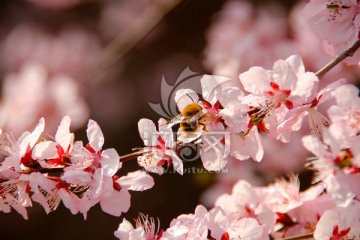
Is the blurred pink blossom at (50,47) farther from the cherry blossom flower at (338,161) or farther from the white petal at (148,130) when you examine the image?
the cherry blossom flower at (338,161)

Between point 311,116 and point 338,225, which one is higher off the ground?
point 311,116

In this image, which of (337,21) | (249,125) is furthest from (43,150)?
(337,21)

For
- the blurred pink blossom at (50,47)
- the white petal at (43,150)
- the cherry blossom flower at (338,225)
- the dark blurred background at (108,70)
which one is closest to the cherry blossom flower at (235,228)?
the cherry blossom flower at (338,225)

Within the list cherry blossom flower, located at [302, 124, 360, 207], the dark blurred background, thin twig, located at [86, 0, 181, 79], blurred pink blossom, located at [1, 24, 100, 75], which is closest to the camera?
cherry blossom flower, located at [302, 124, 360, 207]

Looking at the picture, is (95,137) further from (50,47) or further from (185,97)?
(50,47)

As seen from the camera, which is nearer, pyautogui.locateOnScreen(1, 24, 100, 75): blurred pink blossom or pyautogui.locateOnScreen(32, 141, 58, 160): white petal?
pyautogui.locateOnScreen(32, 141, 58, 160): white petal

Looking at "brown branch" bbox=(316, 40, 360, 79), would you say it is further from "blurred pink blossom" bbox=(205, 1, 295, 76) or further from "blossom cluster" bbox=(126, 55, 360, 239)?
"blurred pink blossom" bbox=(205, 1, 295, 76)

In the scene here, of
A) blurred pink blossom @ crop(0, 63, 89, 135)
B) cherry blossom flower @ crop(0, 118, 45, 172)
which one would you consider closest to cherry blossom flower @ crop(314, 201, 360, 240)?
cherry blossom flower @ crop(0, 118, 45, 172)
